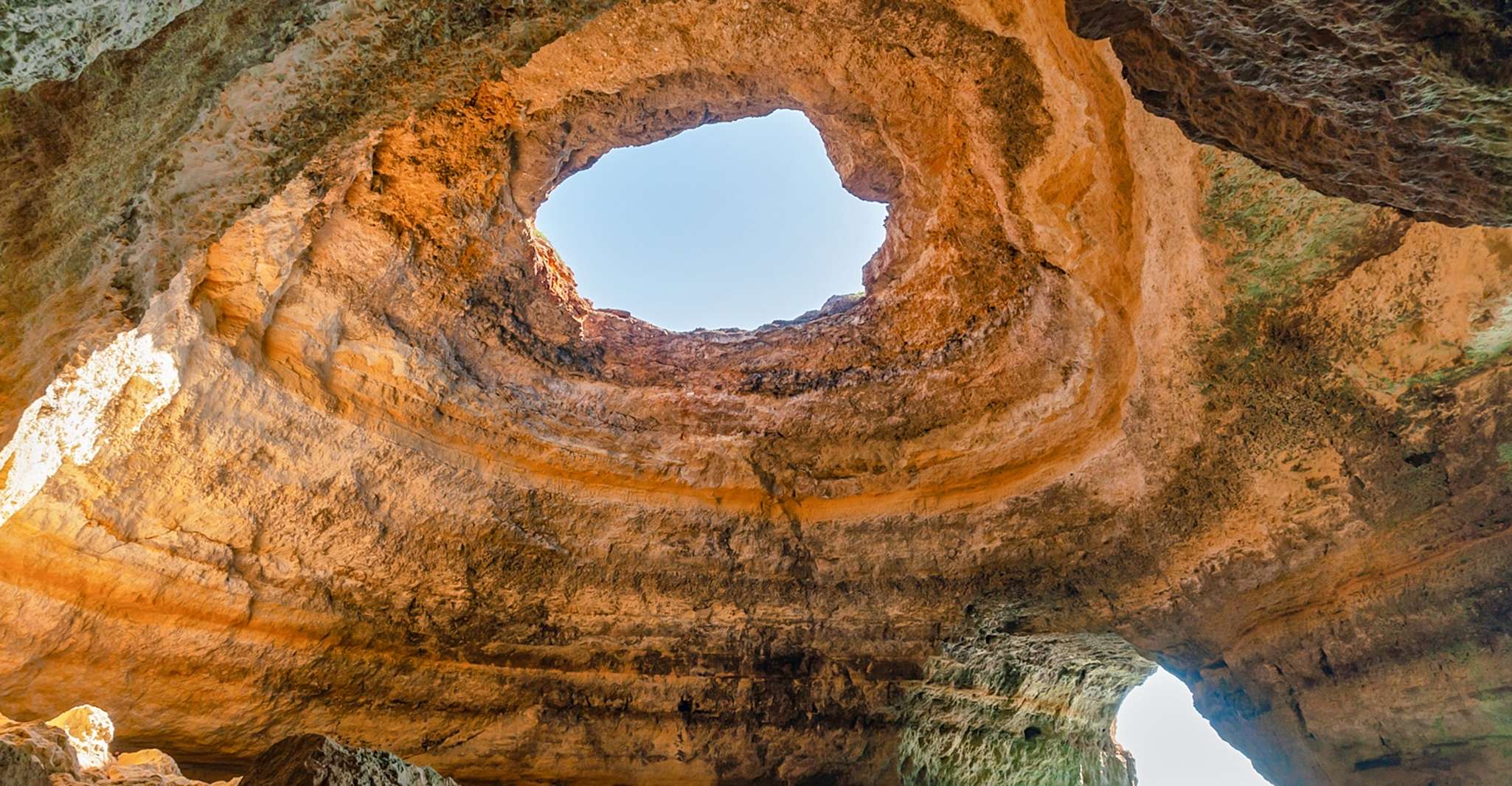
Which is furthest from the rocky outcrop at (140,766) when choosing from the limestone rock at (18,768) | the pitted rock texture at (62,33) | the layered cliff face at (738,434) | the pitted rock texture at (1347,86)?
the pitted rock texture at (1347,86)

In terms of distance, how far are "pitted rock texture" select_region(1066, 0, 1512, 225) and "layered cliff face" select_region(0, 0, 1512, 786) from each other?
0.76ft

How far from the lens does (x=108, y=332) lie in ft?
8.68

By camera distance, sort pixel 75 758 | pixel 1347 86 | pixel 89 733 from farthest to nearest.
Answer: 1. pixel 89 733
2. pixel 75 758
3. pixel 1347 86

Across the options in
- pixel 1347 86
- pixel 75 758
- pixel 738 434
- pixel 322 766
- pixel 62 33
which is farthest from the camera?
pixel 738 434

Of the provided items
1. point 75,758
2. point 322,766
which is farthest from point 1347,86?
point 75,758

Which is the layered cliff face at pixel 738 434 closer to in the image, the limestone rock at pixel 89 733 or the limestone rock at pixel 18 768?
the limestone rock at pixel 89 733

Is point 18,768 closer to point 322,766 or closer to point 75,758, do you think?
point 75,758

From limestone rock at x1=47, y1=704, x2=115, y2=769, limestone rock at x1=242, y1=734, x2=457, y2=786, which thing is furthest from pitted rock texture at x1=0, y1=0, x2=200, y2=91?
limestone rock at x1=47, y1=704, x2=115, y2=769

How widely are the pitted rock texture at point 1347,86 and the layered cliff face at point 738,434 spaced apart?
233 mm

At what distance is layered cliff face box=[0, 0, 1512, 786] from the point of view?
3.40 m

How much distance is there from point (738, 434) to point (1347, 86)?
3.99 meters

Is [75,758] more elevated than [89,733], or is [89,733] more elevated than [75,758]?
[89,733]

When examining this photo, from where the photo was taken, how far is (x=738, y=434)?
5.56m

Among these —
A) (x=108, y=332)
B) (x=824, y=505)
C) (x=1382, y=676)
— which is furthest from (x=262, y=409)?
(x=1382, y=676)
